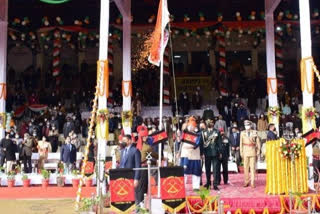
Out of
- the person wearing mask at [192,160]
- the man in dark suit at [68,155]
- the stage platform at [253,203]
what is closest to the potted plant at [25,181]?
the man in dark suit at [68,155]

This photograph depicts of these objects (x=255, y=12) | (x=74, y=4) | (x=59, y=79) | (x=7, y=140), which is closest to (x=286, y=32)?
(x=255, y=12)

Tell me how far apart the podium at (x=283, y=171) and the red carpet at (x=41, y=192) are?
5.18 meters

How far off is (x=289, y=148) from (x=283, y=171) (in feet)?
1.87

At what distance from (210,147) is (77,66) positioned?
2097 cm

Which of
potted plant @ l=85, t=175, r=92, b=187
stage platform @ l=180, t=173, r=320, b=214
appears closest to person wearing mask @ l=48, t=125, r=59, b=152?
potted plant @ l=85, t=175, r=92, b=187

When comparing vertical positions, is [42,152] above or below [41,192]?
above

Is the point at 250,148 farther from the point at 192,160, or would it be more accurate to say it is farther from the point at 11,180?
the point at 11,180

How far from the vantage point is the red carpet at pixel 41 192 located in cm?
1302

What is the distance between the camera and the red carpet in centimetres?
1302

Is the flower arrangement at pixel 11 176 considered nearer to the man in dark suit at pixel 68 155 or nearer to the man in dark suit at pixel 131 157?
the man in dark suit at pixel 68 155

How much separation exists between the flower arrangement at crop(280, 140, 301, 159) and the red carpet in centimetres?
556

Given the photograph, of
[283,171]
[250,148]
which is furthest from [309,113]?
[283,171]

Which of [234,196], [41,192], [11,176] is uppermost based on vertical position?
[11,176]

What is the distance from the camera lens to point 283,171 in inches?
411
